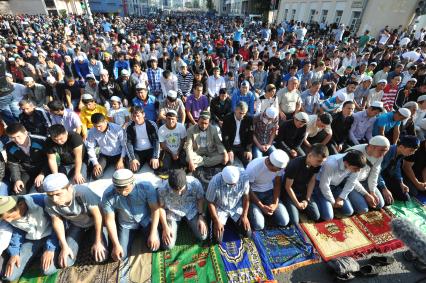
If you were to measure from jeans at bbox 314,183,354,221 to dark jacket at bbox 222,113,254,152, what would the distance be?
1627 mm

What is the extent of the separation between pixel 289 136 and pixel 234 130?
1.16 m

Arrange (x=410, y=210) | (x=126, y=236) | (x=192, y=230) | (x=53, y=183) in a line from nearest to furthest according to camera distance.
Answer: (x=53, y=183) < (x=126, y=236) < (x=192, y=230) < (x=410, y=210)

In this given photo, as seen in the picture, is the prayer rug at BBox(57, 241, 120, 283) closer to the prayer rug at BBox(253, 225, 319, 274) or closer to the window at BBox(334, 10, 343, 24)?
the prayer rug at BBox(253, 225, 319, 274)

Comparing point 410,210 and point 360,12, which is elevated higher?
point 360,12

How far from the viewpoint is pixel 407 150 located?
11.9 ft

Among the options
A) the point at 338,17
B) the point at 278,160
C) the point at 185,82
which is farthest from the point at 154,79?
the point at 338,17

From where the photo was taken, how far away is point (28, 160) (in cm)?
370

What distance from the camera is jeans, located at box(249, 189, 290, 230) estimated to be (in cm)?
336

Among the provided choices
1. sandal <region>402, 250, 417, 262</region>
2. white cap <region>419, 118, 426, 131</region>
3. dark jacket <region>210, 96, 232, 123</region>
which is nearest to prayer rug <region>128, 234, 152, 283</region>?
sandal <region>402, 250, 417, 262</region>

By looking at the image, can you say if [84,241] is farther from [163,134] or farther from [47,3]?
[47,3]

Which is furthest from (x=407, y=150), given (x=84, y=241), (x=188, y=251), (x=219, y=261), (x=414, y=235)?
(x=84, y=241)

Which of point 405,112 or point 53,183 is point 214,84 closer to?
point 405,112

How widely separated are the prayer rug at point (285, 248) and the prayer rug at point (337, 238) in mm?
157

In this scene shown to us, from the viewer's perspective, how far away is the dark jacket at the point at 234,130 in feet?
15.2
